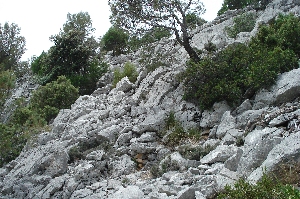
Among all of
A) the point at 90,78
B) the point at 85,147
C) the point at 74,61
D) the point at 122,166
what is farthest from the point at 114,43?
the point at 122,166

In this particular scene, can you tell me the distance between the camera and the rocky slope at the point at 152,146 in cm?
816

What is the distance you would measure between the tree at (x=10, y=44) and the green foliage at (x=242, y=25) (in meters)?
23.0

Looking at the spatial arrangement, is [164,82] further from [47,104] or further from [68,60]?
[68,60]

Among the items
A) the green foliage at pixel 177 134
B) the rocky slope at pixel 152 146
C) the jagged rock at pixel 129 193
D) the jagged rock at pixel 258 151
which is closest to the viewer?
the jagged rock at pixel 258 151

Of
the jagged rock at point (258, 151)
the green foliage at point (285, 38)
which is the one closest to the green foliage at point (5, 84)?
the green foliage at point (285, 38)

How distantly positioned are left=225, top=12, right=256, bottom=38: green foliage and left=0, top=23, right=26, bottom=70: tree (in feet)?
75.4

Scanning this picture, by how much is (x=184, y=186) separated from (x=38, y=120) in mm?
12006

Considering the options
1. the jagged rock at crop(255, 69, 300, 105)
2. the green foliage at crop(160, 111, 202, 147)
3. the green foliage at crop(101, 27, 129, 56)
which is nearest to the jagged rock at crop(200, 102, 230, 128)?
the green foliage at crop(160, 111, 202, 147)

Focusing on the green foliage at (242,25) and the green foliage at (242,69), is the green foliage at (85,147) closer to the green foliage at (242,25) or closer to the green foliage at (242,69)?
the green foliage at (242,69)

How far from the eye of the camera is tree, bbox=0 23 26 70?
3503cm

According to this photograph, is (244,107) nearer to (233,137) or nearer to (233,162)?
(233,137)

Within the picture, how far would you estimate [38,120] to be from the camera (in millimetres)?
18484

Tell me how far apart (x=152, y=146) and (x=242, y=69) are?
15.3 feet

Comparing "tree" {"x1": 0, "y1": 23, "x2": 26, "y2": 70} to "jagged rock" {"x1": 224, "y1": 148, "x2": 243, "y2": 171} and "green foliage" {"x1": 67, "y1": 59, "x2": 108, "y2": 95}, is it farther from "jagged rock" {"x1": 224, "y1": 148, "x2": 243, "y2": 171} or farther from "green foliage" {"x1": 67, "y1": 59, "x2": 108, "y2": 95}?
"jagged rock" {"x1": 224, "y1": 148, "x2": 243, "y2": 171}
